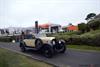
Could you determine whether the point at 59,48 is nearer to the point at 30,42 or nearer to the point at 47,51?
the point at 47,51

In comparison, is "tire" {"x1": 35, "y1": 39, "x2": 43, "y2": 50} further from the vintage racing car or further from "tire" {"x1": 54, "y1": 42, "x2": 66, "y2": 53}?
"tire" {"x1": 54, "y1": 42, "x2": 66, "y2": 53}

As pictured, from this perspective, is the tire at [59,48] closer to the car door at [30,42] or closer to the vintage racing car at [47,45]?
the vintage racing car at [47,45]

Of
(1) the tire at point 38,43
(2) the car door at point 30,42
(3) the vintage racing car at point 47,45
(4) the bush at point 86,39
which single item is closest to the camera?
(3) the vintage racing car at point 47,45

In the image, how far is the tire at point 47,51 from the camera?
1214cm

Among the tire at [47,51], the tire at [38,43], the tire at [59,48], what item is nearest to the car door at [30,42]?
the tire at [38,43]

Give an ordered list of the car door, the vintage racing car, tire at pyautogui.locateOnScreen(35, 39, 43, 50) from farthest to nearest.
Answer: the car door, tire at pyautogui.locateOnScreen(35, 39, 43, 50), the vintage racing car

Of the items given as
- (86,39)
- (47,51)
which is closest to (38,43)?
(47,51)

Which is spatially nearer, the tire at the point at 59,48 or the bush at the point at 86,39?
the tire at the point at 59,48

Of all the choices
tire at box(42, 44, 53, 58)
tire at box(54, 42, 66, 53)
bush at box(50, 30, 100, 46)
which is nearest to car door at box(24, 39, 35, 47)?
tire at box(42, 44, 53, 58)

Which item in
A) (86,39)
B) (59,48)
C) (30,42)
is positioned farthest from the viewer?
(86,39)

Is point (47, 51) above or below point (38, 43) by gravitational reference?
below

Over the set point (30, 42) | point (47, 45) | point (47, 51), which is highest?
point (30, 42)

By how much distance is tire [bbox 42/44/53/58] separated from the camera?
1214cm

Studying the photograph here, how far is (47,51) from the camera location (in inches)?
487
